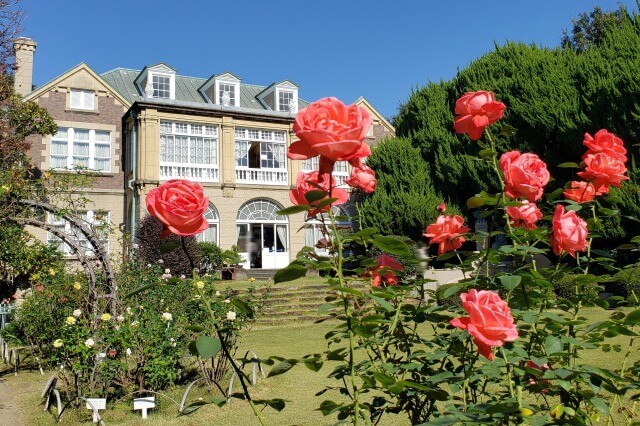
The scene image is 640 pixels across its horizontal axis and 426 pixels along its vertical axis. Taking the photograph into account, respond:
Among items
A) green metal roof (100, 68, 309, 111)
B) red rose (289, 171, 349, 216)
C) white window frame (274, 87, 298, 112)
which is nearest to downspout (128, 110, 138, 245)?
green metal roof (100, 68, 309, 111)

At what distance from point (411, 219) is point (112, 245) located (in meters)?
12.5

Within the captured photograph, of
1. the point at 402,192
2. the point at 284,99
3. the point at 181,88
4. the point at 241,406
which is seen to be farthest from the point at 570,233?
the point at 181,88

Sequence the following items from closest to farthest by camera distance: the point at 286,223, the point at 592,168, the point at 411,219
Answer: the point at 592,168, the point at 411,219, the point at 286,223

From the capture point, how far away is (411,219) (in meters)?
21.5

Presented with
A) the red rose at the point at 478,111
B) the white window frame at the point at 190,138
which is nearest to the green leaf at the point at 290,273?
the red rose at the point at 478,111

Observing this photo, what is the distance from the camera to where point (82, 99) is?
24703 millimetres

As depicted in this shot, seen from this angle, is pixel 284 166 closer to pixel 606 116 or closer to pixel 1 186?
pixel 606 116

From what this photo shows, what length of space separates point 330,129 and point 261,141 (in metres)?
24.5

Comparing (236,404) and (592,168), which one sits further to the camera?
(236,404)

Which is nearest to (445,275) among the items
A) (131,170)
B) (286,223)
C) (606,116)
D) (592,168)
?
(606,116)

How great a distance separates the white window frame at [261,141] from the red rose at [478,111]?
23.1 metres

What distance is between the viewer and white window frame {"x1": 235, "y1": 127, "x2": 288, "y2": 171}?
2517cm

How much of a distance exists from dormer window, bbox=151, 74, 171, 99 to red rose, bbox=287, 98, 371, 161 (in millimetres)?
26185

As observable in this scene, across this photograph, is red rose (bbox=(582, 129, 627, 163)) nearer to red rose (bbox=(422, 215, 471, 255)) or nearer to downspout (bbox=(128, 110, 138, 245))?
red rose (bbox=(422, 215, 471, 255))
